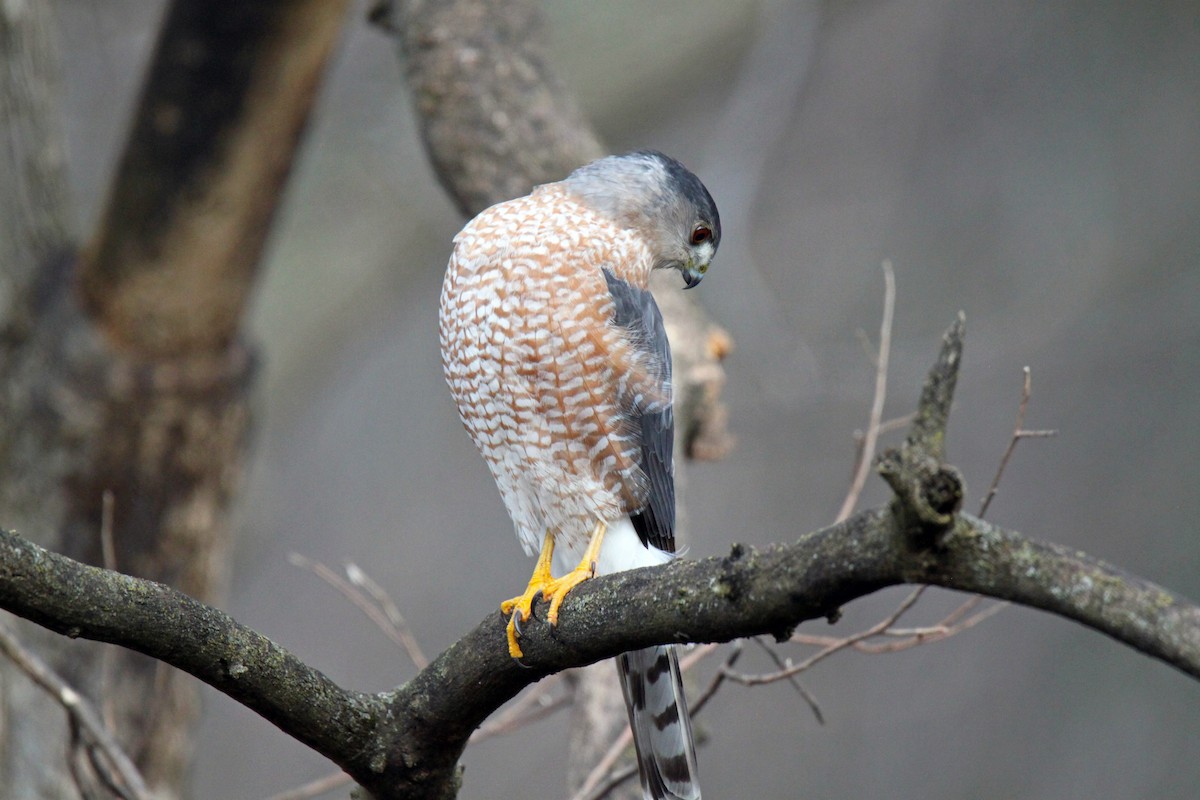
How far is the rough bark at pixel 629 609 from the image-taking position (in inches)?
54.7

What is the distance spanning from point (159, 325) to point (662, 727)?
2651mm

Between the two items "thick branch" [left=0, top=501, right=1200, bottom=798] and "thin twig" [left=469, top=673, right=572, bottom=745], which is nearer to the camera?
"thick branch" [left=0, top=501, right=1200, bottom=798]

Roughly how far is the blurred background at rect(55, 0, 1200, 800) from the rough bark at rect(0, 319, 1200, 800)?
403cm

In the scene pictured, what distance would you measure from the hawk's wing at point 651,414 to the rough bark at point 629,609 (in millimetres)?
622

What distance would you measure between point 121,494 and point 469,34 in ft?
7.00

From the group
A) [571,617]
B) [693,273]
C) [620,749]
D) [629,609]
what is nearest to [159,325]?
[693,273]

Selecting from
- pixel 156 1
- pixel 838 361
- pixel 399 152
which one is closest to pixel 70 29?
pixel 156 1

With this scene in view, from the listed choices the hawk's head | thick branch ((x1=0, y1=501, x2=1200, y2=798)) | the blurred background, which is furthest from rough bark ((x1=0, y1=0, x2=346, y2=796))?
the blurred background

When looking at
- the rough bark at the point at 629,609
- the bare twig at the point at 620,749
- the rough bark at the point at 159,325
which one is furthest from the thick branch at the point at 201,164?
the rough bark at the point at 629,609

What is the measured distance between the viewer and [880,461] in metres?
1.41

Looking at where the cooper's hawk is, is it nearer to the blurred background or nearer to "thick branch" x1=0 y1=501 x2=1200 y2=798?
"thick branch" x1=0 y1=501 x2=1200 y2=798

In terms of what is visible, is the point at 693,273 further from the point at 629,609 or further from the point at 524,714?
the point at 629,609

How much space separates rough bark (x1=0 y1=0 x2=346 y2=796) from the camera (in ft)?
13.6

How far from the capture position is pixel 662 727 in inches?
107
